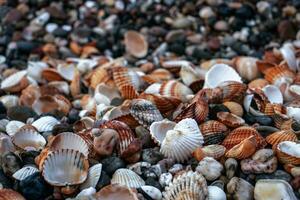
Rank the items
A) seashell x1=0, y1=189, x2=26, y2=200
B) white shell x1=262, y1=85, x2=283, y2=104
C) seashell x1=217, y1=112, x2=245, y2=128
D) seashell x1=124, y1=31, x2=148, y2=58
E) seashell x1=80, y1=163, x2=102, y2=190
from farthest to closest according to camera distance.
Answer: seashell x1=124, y1=31, x2=148, y2=58 < white shell x1=262, y1=85, x2=283, y2=104 < seashell x1=217, y1=112, x2=245, y2=128 < seashell x1=80, y1=163, x2=102, y2=190 < seashell x1=0, y1=189, x2=26, y2=200

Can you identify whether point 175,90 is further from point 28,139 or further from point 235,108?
point 28,139

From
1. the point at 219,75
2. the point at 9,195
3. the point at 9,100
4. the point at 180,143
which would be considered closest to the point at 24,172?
the point at 9,195

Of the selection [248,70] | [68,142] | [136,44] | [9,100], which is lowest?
[136,44]

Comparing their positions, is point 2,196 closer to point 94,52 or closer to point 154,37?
point 94,52

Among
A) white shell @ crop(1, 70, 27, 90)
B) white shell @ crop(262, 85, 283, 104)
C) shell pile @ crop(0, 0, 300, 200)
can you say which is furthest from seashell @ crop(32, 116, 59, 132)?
white shell @ crop(262, 85, 283, 104)

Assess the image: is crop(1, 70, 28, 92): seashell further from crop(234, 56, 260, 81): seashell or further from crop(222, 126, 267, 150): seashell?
crop(222, 126, 267, 150): seashell
